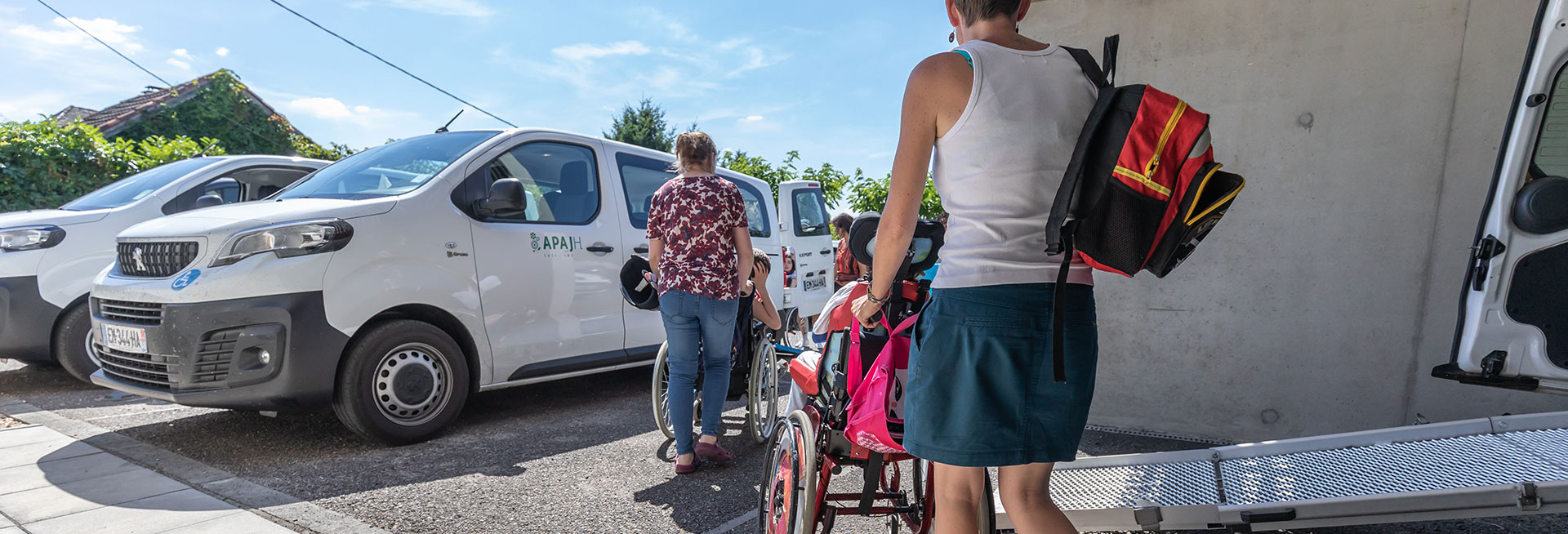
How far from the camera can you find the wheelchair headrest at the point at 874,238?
7.03 ft

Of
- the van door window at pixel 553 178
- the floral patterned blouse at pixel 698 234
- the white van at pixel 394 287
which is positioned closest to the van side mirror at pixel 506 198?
the white van at pixel 394 287

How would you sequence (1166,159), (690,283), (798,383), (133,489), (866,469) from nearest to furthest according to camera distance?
(1166,159) → (866,469) → (798,383) → (133,489) → (690,283)

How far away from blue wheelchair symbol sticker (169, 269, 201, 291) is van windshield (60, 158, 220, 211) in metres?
2.84

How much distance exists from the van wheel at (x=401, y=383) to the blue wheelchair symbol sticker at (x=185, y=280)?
30.2 inches

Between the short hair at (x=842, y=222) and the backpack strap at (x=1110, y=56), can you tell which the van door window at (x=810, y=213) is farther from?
the backpack strap at (x=1110, y=56)

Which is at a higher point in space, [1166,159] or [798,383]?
[1166,159]

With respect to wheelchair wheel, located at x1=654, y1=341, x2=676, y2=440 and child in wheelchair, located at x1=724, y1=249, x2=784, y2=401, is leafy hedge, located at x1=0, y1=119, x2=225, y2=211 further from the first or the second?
child in wheelchair, located at x1=724, y1=249, x2=784, y2=401

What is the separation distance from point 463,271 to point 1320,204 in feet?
15.6

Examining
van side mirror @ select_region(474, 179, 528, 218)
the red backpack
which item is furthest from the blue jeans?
the red backpack

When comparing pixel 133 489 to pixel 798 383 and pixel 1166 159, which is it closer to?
pixel 798 383

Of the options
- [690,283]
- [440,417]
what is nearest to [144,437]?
[440,417]

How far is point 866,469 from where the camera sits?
2.34 metres

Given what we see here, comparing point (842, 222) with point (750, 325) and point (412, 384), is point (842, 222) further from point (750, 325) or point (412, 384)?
point (412, 384)

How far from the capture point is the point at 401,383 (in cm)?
431
